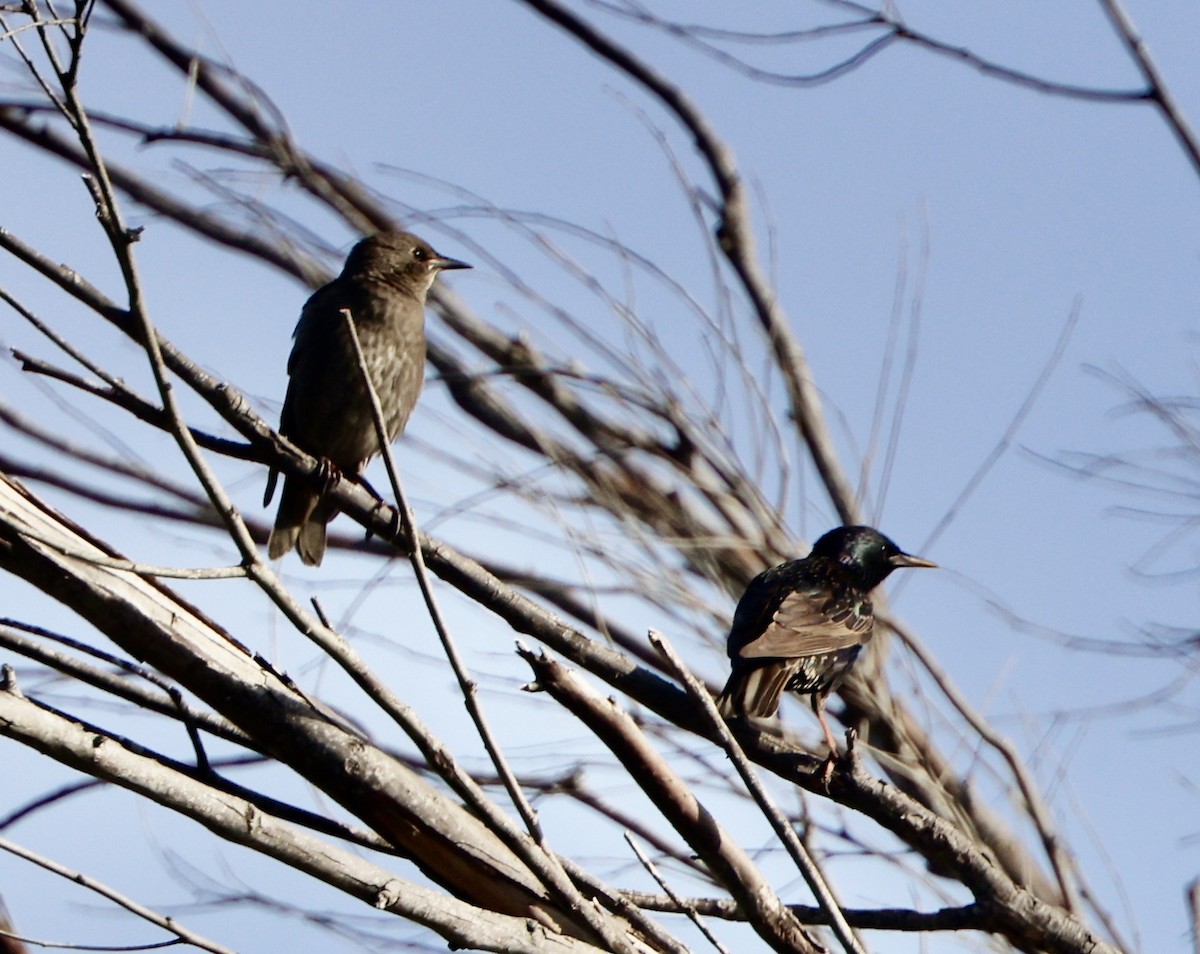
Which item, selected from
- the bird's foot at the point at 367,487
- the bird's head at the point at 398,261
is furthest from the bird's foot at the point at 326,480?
the bird's head at the point at 398,261

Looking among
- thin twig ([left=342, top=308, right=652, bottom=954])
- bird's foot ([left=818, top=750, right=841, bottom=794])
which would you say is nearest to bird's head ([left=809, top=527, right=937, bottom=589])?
bird's foot ([left=818, top=750, right=841, bottom=794])

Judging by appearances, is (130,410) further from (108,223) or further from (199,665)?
(108,223)

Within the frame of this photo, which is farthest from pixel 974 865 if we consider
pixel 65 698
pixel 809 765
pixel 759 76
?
pixel 759 76

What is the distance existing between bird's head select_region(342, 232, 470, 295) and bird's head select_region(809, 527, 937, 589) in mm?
2012

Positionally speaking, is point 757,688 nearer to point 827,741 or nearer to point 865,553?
point 827,741

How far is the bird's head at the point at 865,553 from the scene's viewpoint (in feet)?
18.9

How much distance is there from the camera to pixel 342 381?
5.94 m

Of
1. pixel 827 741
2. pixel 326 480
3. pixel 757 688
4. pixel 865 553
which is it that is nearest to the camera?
pixel 326 480

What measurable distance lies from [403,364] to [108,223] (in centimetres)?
411

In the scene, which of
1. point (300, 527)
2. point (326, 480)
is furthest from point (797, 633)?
point (300, 527)

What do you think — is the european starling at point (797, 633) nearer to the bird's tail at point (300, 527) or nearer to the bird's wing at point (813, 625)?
the bird's wing at point (813, 625)

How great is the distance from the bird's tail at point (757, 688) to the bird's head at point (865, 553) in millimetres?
1066

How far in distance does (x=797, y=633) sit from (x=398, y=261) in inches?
106

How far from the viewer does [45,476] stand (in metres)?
5.11
